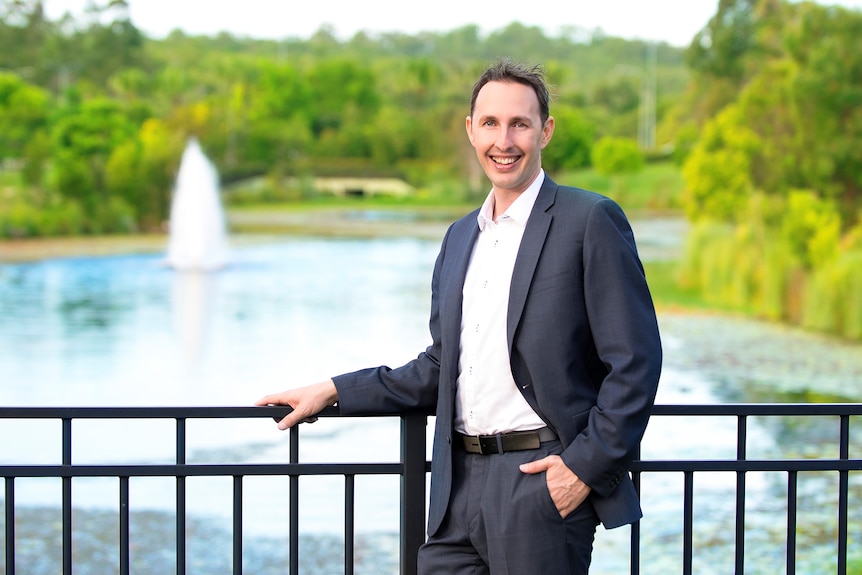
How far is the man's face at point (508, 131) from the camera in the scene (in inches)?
65.7

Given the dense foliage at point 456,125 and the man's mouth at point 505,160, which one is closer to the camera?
the man's mouth at point 505,160

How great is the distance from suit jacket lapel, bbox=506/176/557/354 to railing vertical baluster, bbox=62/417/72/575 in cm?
82

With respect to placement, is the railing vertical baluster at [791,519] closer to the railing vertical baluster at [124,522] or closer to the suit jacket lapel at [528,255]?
the suit jacket lapel at [528,255]

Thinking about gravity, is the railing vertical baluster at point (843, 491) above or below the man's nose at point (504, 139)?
below

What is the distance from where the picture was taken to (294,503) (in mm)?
1982

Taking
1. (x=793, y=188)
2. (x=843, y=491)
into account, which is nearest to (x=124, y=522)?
(x=843, y=491)

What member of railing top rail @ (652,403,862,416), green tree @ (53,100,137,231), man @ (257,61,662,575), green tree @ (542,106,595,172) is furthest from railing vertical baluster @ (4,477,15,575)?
green tree @ (542,106,595,172)

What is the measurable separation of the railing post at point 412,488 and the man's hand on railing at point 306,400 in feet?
0.49

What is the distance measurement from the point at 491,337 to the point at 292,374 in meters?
15.9

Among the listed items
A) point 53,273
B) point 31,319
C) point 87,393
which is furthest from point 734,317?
point 53,273

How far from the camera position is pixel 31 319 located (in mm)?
23453

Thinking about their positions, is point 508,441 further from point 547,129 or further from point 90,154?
point 90,154

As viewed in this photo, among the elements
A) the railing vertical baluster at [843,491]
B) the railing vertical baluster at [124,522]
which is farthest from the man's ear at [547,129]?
the railing vertical baluster at [124,522]

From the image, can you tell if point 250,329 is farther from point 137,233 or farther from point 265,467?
point 265,467
